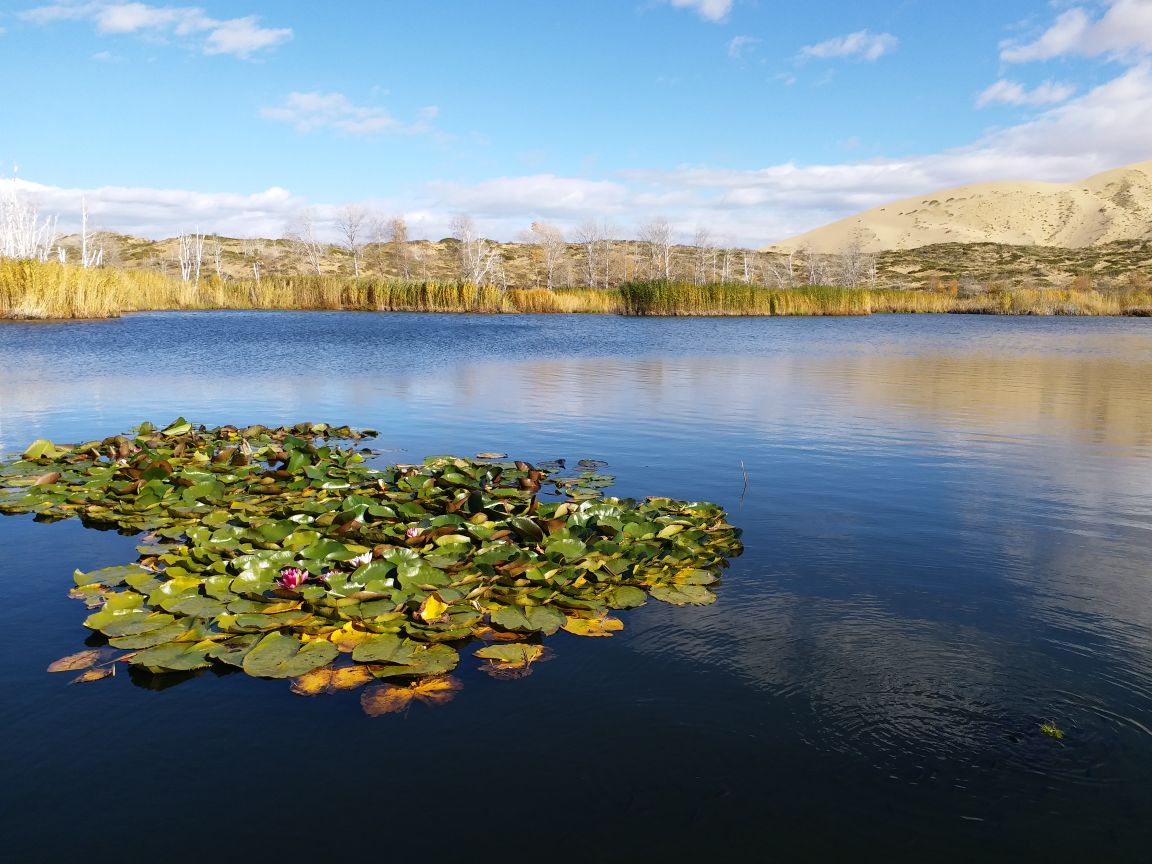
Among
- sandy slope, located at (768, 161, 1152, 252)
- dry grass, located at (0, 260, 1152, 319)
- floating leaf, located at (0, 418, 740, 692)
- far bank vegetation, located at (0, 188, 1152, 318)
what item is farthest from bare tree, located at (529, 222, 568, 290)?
floating leaf, located at (0, 418, 740, 692)

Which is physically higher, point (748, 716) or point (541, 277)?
point (541, 277)

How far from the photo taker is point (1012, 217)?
364 feet

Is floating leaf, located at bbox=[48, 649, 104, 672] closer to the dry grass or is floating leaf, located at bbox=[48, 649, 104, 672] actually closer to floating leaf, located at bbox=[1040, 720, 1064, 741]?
floating leaf, located at bbox=[1040, 720, 1064, 741]

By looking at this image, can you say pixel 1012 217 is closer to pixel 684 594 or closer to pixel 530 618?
pixel 684 594

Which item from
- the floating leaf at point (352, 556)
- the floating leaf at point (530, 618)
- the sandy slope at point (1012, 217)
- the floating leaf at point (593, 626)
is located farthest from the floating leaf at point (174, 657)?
the sandy slope at point (1012, 217)

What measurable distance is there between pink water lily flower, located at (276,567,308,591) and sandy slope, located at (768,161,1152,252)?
107 m

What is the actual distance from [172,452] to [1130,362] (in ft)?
64.1

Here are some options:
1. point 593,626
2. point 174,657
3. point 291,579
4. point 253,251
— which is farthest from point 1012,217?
point 174,657

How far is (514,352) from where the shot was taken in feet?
65.3

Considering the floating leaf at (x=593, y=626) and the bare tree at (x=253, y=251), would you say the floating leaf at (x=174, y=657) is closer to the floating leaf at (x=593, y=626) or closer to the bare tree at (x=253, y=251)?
the floating leaf at (x=593, y=626)

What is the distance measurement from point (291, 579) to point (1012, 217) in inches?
5018

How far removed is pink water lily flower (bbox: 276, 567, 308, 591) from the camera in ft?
13.7

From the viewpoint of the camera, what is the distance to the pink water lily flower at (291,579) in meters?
4.19

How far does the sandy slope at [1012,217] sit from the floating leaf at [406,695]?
107496 mm
